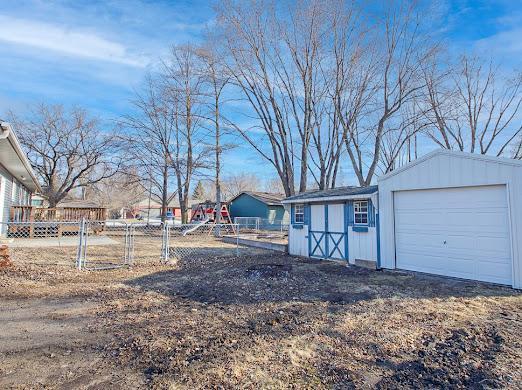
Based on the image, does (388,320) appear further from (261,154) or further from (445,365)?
(261,154)

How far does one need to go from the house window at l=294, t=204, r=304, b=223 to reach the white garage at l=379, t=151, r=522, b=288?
11.3ft

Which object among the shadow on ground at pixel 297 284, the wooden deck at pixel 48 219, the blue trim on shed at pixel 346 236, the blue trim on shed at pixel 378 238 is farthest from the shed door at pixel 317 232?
the wooden deck at pixel 48 219

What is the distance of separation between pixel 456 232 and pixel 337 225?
360 cm

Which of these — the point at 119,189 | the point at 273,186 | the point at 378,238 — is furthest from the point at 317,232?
the point at 273,186

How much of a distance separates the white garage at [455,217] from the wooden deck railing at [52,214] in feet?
56.2

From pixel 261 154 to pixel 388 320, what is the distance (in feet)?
61.6

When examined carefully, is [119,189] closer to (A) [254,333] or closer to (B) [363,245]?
(B) [363,245]

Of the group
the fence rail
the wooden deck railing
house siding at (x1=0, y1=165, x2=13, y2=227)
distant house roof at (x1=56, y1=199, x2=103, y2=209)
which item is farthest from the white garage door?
distant house roof at (x1=56, y1=199, x2=103, y2=209)

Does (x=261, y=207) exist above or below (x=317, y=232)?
above

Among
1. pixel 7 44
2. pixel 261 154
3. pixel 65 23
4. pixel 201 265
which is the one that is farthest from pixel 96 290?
pixel 261 154

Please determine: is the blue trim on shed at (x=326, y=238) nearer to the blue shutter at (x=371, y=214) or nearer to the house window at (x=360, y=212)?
the house window at (x=360, y=212)

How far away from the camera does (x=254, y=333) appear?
170 inches

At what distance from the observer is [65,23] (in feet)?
32.0

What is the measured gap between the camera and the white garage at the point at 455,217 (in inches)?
279
